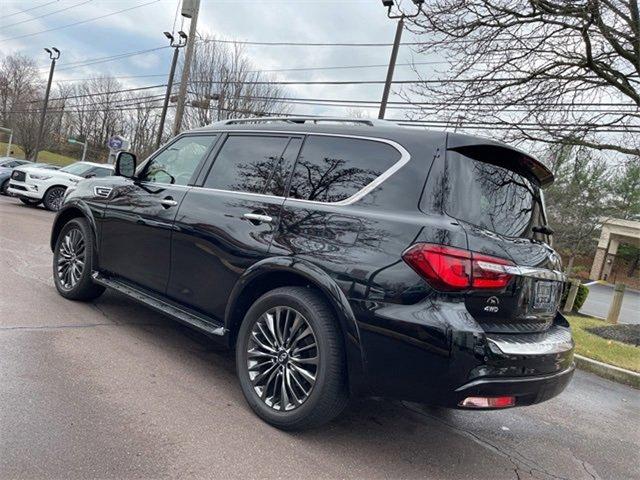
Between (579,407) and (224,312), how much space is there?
11.7 ft

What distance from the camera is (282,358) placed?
314cm

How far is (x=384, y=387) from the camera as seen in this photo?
270 cm

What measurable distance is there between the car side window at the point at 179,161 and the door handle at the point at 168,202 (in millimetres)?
187

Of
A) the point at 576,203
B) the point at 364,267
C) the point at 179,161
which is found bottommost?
the point at 364,267

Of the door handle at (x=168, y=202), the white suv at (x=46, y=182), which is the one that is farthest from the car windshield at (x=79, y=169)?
the door handle at (x=168, y=202)

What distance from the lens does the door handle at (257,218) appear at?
3.33m

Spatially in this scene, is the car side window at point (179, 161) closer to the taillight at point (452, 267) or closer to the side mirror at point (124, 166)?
the side mirror at point (124, 166)

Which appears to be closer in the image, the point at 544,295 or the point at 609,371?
the point at 544,295

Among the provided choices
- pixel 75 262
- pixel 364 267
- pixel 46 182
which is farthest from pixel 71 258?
pixel 46 182

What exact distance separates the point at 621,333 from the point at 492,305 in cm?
801

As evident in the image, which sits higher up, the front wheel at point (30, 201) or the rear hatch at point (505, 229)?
the rear hatch at point (505, 229)

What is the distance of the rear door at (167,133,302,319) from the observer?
3.39 metres

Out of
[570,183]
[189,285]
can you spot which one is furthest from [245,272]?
[570,183]

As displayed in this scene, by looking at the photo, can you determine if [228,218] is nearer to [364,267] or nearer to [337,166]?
[337,166]
